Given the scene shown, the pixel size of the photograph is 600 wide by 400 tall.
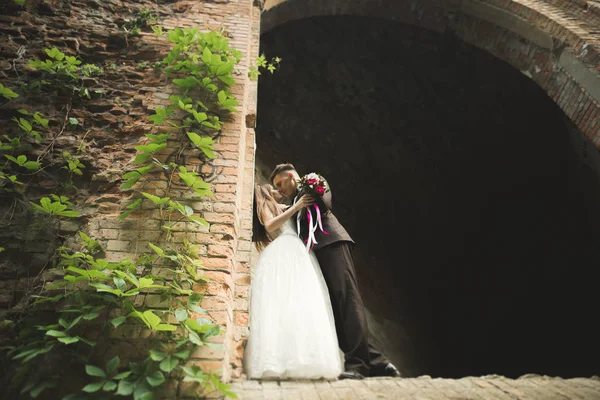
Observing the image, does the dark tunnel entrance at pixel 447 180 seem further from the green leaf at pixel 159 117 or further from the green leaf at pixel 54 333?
the green leaf at pixel 54 333

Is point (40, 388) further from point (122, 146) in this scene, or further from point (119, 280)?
point (122, 146)

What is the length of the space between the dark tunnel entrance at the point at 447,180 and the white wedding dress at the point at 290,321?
408 cm

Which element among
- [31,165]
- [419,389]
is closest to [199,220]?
[31,165]

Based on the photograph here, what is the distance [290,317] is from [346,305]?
Answer: 0.56m

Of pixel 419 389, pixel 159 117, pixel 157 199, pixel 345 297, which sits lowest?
pixel 419 389

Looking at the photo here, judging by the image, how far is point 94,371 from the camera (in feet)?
5.58

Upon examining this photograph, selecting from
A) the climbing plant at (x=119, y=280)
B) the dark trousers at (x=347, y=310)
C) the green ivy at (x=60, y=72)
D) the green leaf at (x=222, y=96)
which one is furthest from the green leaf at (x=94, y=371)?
the green ivy at (x=60, y=72)

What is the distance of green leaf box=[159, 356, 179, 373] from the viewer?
1.76 meters

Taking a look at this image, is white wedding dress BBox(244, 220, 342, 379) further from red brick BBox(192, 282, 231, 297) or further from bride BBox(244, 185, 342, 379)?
red brick BBox(192, 282, 231, 297)

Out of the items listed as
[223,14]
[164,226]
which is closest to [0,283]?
[164,226]

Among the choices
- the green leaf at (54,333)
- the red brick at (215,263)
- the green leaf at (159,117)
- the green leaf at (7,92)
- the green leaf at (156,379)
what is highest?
the green leaf at (7,92)

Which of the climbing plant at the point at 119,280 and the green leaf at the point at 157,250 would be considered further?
the green leaf at the point at 157,250

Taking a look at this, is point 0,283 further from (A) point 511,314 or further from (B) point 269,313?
(A) point 511,314

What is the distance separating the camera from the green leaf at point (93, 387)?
1621 millimetres
